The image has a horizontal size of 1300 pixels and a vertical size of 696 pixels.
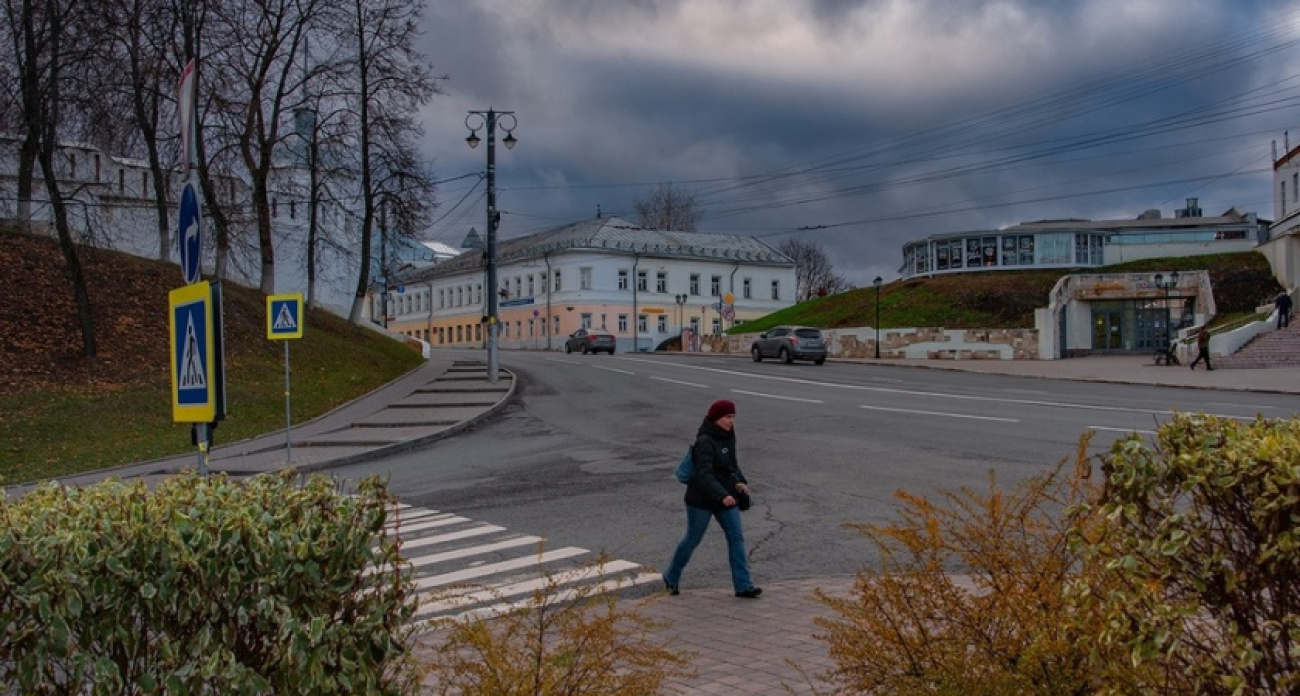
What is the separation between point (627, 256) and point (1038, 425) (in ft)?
232

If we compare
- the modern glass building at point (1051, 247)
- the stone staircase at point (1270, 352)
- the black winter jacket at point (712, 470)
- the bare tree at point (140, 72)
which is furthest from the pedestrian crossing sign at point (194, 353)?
the modern glass building at point (1051, 247)

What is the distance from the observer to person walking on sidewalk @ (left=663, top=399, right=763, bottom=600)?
820 cm

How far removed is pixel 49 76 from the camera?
27.8 m

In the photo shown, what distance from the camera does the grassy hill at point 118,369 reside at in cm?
2141

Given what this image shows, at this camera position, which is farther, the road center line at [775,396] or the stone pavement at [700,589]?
the road center line at [775,396]

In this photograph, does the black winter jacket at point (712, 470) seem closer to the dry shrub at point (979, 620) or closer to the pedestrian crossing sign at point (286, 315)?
the dry shrub at point (979, 620)

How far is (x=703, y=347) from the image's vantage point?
229ft

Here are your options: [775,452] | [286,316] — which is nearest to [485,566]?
[775,452]

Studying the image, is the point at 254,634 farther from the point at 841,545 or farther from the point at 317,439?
the point at 317,439

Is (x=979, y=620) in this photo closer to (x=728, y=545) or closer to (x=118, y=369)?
(x=728, y=545)

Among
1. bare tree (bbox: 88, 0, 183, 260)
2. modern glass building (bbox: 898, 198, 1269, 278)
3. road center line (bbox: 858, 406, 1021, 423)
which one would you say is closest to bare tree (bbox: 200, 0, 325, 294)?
bare tree (bbox: 88, 0, 183, 260)

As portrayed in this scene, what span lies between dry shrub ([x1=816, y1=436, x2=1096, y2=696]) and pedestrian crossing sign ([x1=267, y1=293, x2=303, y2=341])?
16876 millimetres

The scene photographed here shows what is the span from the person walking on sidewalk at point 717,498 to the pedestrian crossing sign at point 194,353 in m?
4.19

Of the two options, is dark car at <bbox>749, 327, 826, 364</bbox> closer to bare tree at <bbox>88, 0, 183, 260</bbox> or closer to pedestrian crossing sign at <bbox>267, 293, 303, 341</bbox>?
bare tree at <bbox>88, 0, 183, 260</bbox>
